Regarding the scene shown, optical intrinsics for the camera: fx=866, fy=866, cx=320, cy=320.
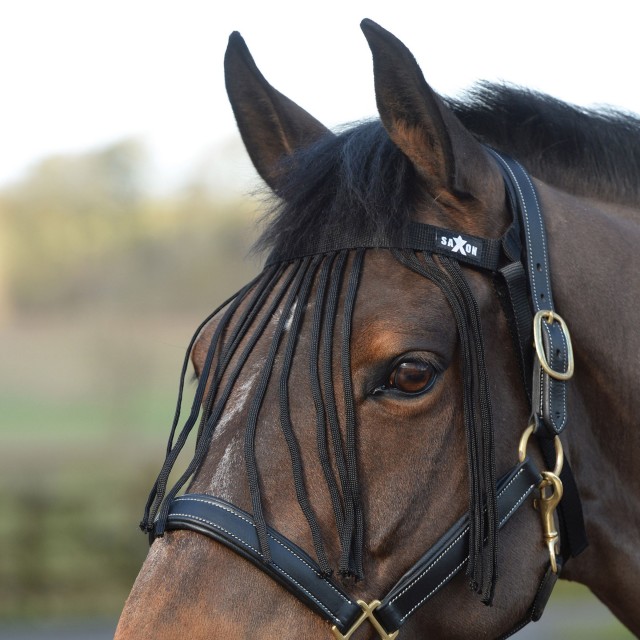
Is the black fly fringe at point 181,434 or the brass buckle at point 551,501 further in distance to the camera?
the brass buckle at point 551,501

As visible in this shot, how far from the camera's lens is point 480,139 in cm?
293

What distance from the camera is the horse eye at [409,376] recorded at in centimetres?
226

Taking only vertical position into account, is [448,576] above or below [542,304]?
below

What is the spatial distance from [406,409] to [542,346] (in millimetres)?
447

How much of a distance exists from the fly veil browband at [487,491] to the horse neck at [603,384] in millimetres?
116

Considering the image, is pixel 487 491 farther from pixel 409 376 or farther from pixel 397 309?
pixel 397 309

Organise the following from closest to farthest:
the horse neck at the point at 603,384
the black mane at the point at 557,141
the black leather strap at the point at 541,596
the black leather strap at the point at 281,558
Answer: the black leather strap at the point at 281,558 < the black leather strap at the point at 541,596 < the horse neck at the point at 603,384 < the black mane at the point at 557,141

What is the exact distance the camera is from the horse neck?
258 cm

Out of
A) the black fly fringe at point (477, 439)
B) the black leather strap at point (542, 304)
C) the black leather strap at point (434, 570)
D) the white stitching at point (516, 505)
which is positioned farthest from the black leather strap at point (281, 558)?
the black leather strap at point (542, 304)

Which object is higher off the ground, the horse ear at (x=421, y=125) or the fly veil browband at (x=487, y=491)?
the horse ear at (x=421, y=125)

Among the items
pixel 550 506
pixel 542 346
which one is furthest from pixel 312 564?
pixel 542 346

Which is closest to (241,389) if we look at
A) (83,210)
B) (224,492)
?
(224,492)

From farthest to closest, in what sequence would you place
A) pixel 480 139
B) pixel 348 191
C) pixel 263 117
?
pixel 263 117 < pixel 480 139 < pixel 348 191

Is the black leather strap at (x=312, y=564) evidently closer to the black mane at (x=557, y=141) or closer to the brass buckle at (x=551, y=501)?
the brass buckle at (x=551, y=501)
